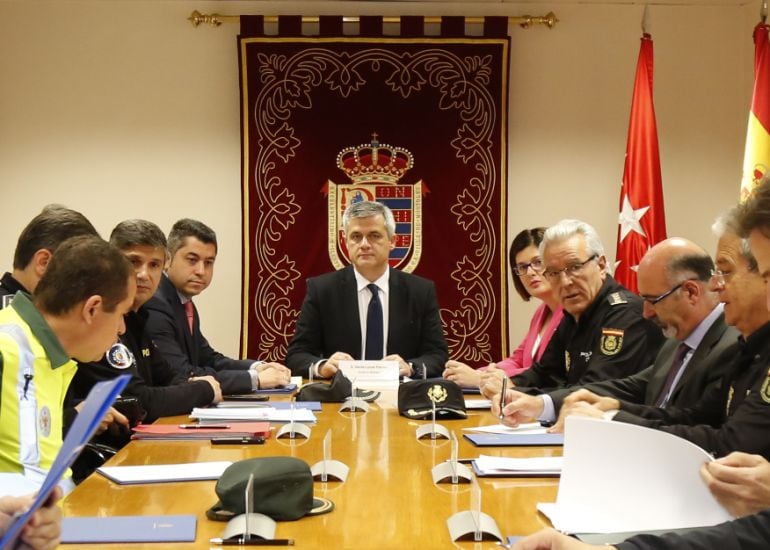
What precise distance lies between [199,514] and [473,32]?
5.03 meters

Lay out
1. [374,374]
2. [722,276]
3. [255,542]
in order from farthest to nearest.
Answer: [374,374] → [722,276] → [255,542]

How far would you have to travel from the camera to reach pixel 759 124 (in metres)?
5.72

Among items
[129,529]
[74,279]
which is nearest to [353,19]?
[74,279]

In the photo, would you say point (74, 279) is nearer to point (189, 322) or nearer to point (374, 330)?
point (189, 322)

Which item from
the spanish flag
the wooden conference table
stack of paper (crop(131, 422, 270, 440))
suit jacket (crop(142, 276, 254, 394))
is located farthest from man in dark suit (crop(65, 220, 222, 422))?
the spanish flag

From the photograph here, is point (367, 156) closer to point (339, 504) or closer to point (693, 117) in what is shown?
point (693, 117)

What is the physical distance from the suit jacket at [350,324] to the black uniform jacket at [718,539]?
11.6ft

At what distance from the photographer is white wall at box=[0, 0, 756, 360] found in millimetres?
6469

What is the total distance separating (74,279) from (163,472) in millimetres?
554

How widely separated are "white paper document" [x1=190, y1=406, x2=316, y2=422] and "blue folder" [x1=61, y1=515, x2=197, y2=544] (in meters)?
1.37

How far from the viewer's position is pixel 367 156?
6480 millimetres

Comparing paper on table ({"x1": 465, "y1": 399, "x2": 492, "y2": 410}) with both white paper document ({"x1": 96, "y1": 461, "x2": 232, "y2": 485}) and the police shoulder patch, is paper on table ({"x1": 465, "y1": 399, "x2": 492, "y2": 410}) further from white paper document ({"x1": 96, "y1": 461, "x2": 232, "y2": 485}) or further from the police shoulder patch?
the police shoulder patch

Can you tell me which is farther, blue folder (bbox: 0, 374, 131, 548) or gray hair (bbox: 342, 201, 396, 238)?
gray hair (bbox: 342, 201, 396, 238)

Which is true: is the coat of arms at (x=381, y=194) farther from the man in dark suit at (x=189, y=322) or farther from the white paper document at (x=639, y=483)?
the white paper document at (x=639, y=483)
